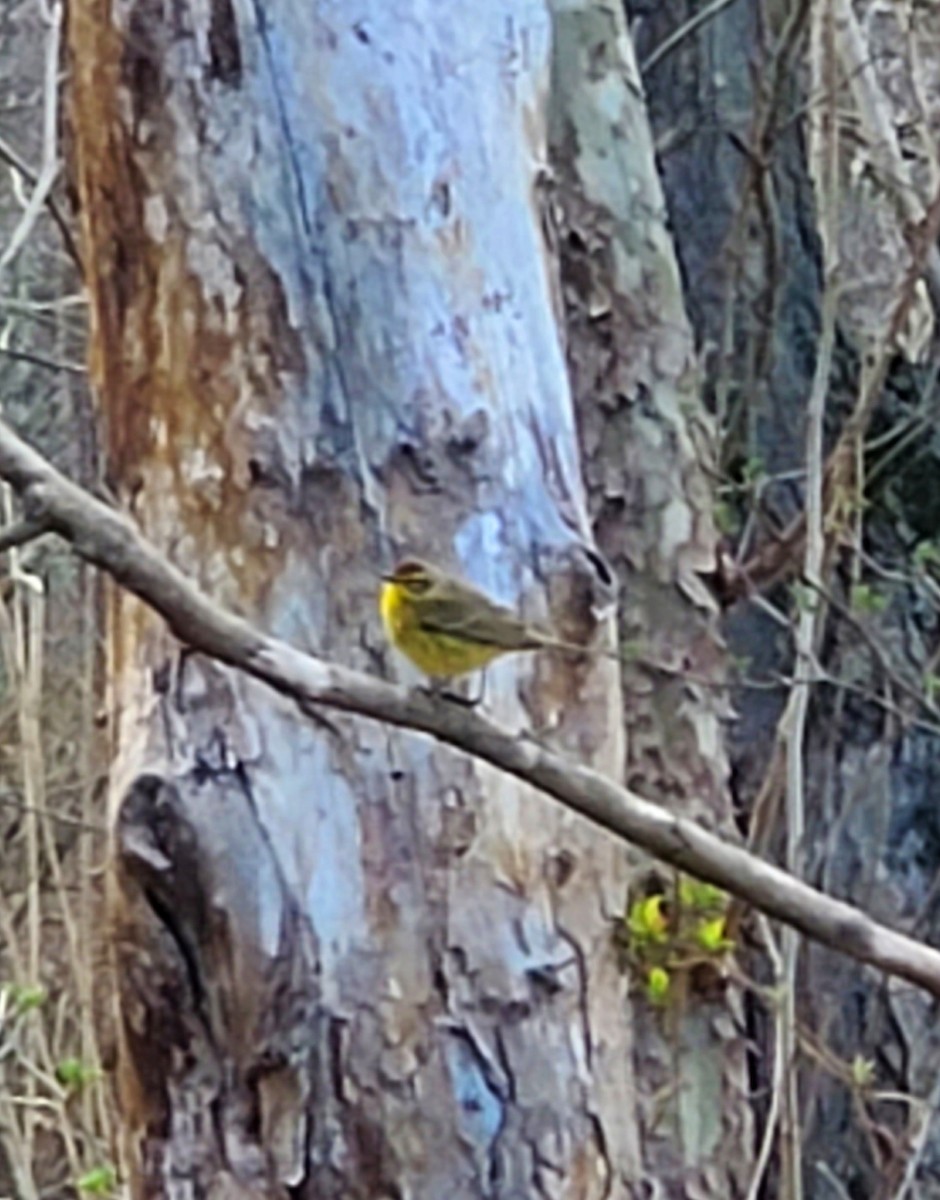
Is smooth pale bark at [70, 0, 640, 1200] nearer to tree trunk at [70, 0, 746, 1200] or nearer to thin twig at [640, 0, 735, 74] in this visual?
tree trunk at [70, 0, 746, 1200]

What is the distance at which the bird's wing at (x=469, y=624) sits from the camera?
5.74 feet

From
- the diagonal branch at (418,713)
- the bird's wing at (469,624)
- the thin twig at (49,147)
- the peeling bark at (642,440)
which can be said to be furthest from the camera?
the thin twig at (49,147)

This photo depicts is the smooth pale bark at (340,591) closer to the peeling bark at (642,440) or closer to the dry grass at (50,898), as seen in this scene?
the peeling bark at (642,440)

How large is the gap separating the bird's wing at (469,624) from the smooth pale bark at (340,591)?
0.54 ft

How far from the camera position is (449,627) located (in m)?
1.75

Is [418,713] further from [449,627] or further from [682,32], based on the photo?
→ [682,32]

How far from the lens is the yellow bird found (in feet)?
5.76

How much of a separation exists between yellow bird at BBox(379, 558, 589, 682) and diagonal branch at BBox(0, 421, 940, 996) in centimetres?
30

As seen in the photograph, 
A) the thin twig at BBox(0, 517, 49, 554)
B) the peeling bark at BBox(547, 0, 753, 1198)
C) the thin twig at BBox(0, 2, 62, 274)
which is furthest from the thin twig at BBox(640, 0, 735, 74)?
the thin twig at BBox(0, 517, 49, 554)

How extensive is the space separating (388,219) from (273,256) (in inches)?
3.6

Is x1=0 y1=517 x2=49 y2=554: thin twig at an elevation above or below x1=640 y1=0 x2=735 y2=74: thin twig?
below

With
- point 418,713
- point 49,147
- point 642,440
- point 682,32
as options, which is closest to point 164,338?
point 418,713

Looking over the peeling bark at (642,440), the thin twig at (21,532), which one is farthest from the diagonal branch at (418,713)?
the peeling bark at (642,440)

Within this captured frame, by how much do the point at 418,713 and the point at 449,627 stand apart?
38 cm
